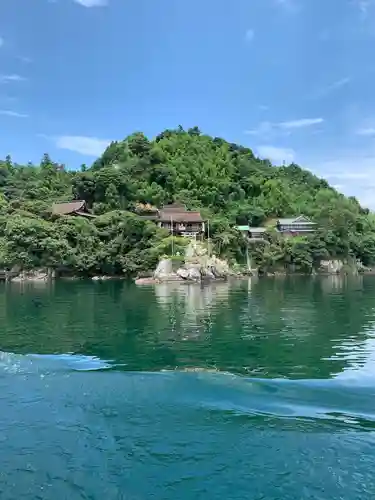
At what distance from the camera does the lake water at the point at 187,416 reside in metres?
7.12

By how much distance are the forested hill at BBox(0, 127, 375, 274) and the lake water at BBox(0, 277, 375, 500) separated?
128ft

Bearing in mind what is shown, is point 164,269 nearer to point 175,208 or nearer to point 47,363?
point 175,208

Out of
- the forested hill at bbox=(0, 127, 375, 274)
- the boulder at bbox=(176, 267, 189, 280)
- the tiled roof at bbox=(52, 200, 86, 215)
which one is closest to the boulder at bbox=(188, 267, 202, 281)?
the boulder at bbox=(176, 267, 189, 280)

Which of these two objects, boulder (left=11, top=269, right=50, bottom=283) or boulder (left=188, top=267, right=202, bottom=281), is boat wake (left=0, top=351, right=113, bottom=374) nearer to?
boulder (left=188, top=267, right=202, bottom=281)

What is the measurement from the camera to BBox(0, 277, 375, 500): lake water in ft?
23.4

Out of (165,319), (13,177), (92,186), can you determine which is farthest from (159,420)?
(13,177)

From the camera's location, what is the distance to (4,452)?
802 centimetres

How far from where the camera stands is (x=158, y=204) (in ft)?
262

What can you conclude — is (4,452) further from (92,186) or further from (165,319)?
(92,186)

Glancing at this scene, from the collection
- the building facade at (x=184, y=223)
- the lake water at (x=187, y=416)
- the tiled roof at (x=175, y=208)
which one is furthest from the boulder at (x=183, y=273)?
the lake water at (x=187, y=416)

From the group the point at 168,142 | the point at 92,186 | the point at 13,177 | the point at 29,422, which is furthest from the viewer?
the point at 168,142

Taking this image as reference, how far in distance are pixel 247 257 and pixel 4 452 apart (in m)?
61.2

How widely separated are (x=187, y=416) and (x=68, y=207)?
62.7 m

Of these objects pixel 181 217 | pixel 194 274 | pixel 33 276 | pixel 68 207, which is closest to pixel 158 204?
pixel 181 217
